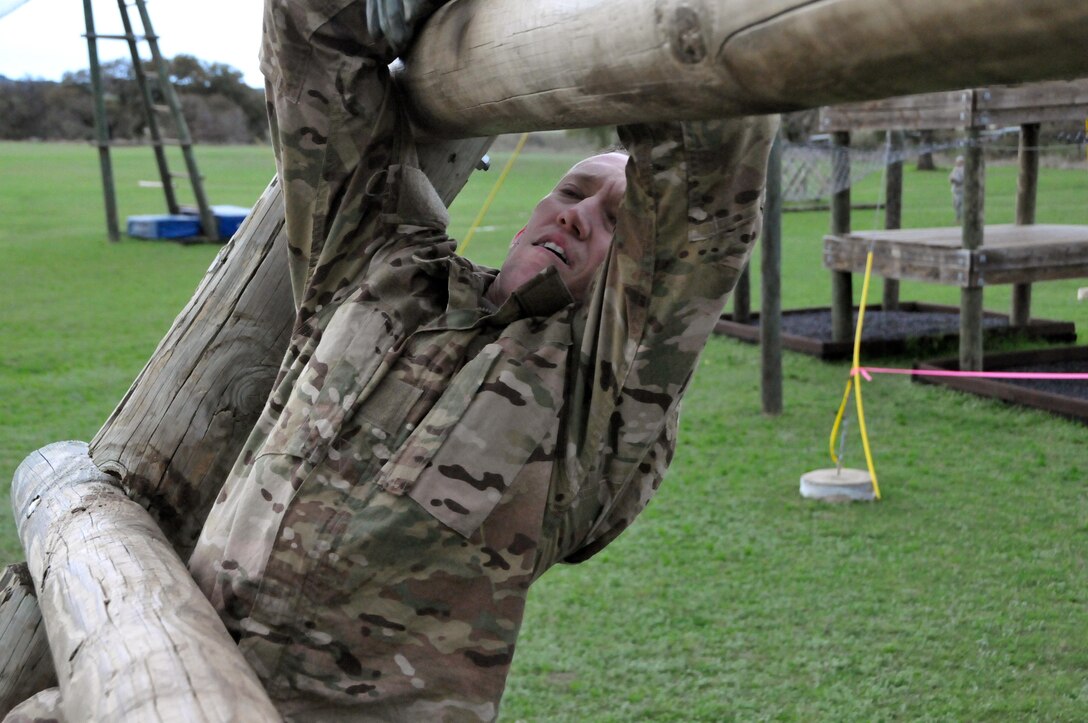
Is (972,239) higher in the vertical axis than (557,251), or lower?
lower

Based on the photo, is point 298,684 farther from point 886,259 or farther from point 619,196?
point 886,259

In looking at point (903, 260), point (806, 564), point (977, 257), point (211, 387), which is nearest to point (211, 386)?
point (211, 387)

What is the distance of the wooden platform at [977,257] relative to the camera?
21.0 feet

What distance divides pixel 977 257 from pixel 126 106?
2163 centimetres

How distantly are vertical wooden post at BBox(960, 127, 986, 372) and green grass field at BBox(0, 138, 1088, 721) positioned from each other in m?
0.34

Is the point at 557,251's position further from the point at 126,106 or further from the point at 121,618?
the point at 126,106

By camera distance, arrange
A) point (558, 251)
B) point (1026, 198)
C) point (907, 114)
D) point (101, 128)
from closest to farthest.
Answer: point (558, 251), point (907, 114), point (1026, 198), point (101, 128)

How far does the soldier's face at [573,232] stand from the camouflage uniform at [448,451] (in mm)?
80

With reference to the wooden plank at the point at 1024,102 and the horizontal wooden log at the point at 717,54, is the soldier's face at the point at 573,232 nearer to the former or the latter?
the horizontal wooden log at the point at 717,54

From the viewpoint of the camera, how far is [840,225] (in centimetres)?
772

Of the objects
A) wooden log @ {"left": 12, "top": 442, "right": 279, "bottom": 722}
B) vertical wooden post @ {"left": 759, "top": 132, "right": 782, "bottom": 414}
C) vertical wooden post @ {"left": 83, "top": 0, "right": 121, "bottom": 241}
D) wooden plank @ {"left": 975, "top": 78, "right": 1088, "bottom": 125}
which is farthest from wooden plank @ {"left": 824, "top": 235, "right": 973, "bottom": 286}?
vertical wooden post @ {"left": 83, "top": 0, "right": 121, "bottom": 241}

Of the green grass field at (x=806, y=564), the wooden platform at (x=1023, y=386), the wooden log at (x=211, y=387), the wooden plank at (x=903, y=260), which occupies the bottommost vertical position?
the green grass field at (x=806, y=564)

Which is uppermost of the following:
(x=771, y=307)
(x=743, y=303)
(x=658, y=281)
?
(x=658, y=281)

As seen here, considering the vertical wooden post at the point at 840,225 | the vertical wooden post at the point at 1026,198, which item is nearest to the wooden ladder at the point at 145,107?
the vertical wooden post at the point at 840,225
